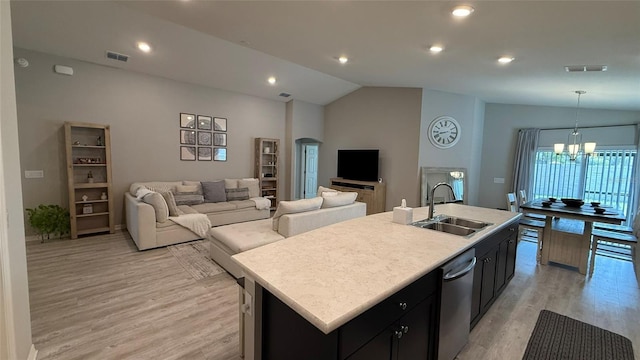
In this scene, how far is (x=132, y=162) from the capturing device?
5211 millimetres

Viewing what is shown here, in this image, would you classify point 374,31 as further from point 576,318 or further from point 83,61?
point 83,61

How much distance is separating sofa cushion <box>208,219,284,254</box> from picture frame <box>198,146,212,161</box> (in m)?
2.94

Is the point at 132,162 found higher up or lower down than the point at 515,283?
higher up

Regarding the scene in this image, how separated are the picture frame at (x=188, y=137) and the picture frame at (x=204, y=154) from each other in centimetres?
22

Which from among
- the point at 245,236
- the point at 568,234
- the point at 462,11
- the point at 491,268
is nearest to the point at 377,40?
the point at 462,11

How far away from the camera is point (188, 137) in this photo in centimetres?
583

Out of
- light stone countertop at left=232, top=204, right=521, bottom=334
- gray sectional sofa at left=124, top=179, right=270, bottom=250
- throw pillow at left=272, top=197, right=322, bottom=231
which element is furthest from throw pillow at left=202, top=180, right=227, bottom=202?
light stone countertop at left=232, top=204, right=521, bottom=334

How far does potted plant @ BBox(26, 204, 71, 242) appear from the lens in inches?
163

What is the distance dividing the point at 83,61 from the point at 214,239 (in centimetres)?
393

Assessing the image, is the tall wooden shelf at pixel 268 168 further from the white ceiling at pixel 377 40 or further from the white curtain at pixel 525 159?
the white curtain at pixel 525 159

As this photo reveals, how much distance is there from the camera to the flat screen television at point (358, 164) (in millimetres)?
6413

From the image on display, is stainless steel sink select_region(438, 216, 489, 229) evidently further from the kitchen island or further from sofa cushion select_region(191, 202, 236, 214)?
sofa cushion select_region(191, 202, 236, 214)

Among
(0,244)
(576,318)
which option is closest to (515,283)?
(576,318)

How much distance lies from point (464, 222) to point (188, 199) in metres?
4.74
